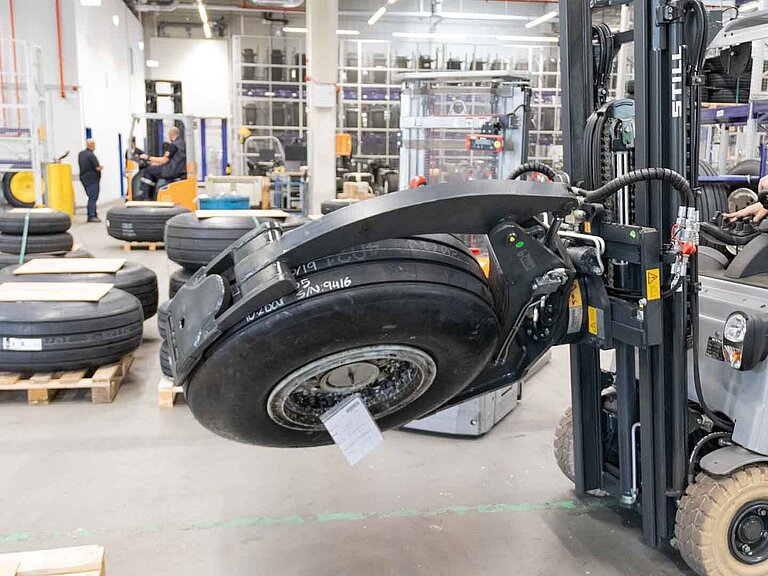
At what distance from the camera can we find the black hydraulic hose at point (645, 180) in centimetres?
230

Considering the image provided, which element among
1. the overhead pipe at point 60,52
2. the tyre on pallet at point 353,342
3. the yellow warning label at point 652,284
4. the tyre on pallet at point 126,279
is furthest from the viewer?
the overhead pipe at point 60,52

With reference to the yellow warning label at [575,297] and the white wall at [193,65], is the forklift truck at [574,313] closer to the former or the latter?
the yellow warning label at [575,297]

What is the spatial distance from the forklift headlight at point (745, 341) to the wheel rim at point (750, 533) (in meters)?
0.57

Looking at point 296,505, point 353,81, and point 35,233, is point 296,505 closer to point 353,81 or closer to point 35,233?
point 35,233

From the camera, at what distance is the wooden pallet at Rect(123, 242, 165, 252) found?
11258mm

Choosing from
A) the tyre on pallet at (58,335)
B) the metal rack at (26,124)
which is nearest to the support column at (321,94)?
the metal rack at (26,124)

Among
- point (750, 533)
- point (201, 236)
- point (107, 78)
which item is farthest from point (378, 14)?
point (750, 533)

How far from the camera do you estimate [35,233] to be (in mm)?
7758

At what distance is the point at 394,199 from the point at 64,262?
5.03 metres

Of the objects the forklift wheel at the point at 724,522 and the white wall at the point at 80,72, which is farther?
the white wall at the point at 80,72

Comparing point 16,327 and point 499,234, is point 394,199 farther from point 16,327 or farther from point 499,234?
point 16,327

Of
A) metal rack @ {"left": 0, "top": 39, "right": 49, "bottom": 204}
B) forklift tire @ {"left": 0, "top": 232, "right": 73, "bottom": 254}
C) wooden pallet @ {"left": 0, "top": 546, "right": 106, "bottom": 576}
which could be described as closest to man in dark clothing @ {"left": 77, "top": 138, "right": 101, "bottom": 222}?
metal rack @ {"left": 0, "top": 39, "right": 49, "bottom": 204}

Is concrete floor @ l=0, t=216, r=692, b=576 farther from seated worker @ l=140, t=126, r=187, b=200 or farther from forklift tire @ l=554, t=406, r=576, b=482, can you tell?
seated worker @ l=140, t=126, r=187, b=200

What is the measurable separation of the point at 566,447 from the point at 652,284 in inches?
53.8
